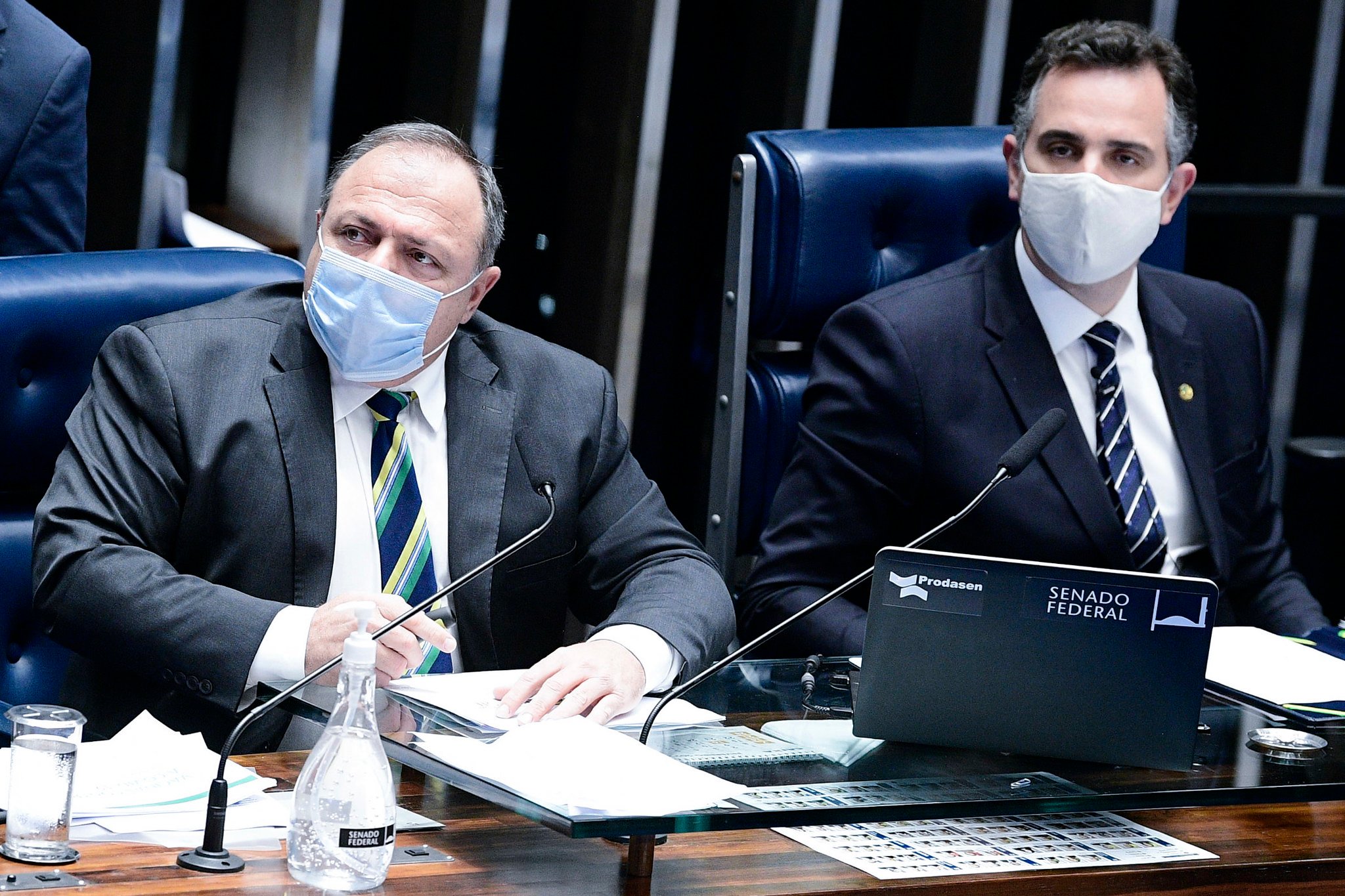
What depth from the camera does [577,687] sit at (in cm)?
177

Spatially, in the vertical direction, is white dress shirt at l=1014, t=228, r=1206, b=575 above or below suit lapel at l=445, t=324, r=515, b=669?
above

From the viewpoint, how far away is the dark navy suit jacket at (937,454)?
2.46 metres

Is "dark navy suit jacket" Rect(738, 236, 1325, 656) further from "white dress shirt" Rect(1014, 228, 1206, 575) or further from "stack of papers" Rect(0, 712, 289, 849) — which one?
"stack of papers" Rect(0, 712, 289, 849)

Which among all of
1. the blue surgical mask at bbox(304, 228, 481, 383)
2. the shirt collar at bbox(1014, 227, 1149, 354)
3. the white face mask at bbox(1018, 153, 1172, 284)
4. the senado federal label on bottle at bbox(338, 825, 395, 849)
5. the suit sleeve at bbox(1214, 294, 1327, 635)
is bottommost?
the senado federal label on bottle at bbox(338, 825, 395, 849)

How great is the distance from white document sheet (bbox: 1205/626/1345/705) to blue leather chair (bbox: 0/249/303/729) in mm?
1291

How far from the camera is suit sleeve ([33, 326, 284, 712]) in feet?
6.31

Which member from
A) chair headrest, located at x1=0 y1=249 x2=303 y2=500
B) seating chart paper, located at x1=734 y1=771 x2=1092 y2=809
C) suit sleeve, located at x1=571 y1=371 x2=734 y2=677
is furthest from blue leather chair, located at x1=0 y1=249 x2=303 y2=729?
seating chart paper, located at x1=734 y1=771 x2=1092 y2=809

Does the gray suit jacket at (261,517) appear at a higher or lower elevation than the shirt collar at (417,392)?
lower

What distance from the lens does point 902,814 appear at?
1487mm

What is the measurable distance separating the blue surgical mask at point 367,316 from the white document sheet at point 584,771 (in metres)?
0.64

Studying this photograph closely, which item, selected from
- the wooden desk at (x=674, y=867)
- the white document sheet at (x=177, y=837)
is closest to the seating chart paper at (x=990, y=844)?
the wooden desk at (x=674, y=867)

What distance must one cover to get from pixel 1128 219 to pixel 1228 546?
0.49 metres

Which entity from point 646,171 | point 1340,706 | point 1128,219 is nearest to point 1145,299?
point 1128,219

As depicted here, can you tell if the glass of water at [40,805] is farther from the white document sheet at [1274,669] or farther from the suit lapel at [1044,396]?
the suit lapel at [1044,396]
